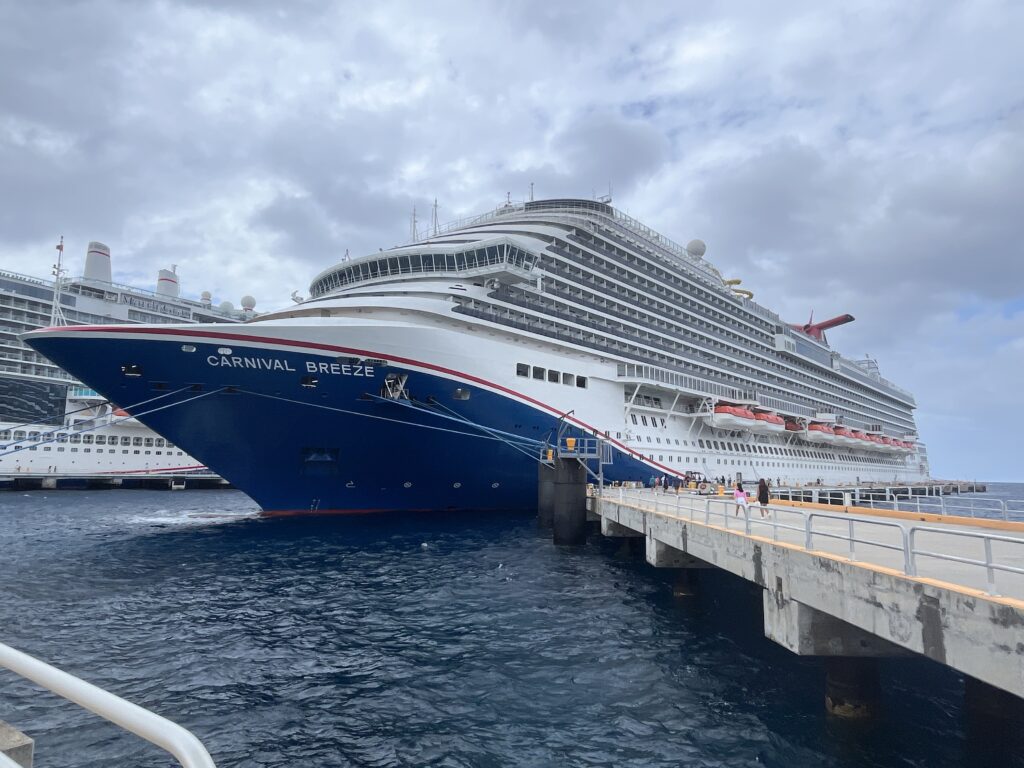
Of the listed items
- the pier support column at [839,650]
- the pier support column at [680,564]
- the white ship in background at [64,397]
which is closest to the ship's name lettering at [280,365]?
the pier support column at [680,564]

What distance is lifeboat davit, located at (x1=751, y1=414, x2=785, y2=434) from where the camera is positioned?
4547 cm

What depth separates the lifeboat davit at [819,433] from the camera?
56125 mm

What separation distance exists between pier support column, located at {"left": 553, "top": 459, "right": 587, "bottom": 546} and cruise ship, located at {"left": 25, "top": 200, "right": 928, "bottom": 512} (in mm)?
4957

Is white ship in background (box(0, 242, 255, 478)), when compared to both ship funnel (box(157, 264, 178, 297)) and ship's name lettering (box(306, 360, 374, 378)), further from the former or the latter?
ship's name lettering (box(306, 360, 374, 378))

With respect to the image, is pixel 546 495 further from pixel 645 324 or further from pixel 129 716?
pixel 129 716

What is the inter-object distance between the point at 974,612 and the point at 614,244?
133ft

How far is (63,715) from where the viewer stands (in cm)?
911

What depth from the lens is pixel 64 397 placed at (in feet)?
214

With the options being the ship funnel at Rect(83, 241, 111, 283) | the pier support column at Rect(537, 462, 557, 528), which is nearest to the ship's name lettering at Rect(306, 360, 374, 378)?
the pier support column at Rect(537, 462, 557, 528)

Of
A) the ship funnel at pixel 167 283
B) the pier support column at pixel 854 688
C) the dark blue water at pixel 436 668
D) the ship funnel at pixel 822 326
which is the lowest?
the dark blue water at pixel 436 668

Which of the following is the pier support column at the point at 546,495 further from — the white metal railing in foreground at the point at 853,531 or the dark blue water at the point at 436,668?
the dark blue water at the point at 436,668

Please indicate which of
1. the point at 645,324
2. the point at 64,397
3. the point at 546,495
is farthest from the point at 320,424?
the point at 64,397

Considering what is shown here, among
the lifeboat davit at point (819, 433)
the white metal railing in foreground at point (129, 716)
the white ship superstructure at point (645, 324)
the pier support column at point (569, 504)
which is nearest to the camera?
the white metal railing in foreground at point (129, 716)

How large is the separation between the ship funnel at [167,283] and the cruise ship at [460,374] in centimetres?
5939
